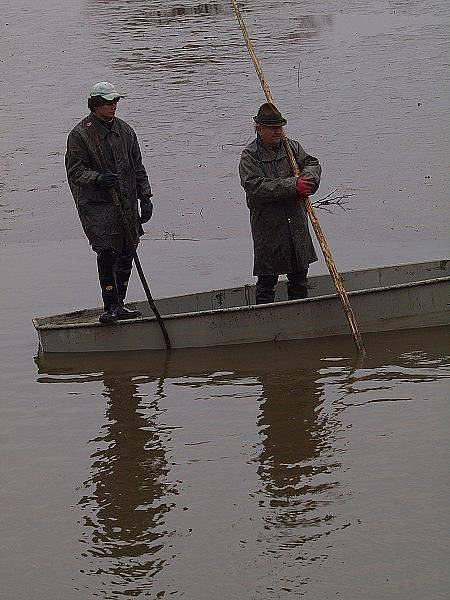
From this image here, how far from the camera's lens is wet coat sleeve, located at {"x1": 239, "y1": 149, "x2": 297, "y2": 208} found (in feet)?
26.7

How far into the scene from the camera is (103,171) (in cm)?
837

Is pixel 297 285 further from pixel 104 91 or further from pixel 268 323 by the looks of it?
pixel 104 91

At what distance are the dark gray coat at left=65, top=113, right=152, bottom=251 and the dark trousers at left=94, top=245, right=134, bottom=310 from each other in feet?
0.25

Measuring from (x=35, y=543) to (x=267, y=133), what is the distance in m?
3.75

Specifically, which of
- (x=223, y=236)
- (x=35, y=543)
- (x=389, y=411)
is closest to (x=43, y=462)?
(x=35, y=543)

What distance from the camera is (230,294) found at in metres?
9.03

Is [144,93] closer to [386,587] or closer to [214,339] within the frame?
[214,339]

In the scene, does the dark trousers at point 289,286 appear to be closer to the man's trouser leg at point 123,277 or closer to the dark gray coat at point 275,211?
the dark gray coat at point 275,211

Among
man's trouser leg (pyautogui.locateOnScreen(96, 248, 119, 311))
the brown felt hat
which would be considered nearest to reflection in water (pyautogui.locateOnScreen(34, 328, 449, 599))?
man's trouser leg (pyautogui.locateOnScreen(96, 248, 119, 311))

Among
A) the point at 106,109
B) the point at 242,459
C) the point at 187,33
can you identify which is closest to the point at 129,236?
the point at 106,109

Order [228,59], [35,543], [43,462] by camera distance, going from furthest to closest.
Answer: [228,59]
[43,462]
[35,543]

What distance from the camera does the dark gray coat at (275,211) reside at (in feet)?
27.0

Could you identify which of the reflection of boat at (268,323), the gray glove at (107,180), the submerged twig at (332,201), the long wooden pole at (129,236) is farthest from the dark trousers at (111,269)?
the submerged twig at (332,201)

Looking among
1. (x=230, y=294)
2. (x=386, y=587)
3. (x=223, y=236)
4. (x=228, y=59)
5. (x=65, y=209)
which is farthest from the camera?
(x=228, y=59)
